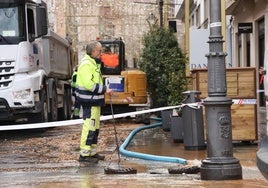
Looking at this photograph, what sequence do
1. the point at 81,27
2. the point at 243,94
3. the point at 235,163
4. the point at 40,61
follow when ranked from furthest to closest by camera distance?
the point at 81,27
the point at 40,61
the point at 243,94
the point at 235,163

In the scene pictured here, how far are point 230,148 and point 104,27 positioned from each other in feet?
200

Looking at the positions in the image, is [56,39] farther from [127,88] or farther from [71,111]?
[71,111]

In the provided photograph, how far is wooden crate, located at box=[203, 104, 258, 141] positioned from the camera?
11570mm

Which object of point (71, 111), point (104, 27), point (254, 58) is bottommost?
point (71, 111)

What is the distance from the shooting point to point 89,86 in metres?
10.1

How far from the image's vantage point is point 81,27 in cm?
6725

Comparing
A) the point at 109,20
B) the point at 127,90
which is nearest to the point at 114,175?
the point at 127,90

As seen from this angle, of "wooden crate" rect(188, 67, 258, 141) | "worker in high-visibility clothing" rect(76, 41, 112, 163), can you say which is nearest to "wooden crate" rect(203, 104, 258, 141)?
"wooden crate" rect(188, 67, 258, 141)

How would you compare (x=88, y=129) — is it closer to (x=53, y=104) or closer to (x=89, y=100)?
(x=89, y=100)

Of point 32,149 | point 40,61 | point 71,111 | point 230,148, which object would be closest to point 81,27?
point 71,111

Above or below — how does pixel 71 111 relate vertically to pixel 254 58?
below

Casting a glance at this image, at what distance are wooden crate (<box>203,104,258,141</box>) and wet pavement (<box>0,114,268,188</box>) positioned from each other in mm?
230

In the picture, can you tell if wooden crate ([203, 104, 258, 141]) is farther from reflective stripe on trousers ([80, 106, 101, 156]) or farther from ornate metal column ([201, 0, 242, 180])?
ornate metal column ([201, 0, 242, 180])

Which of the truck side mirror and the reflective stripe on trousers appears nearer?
the reflective stripe on trousers
